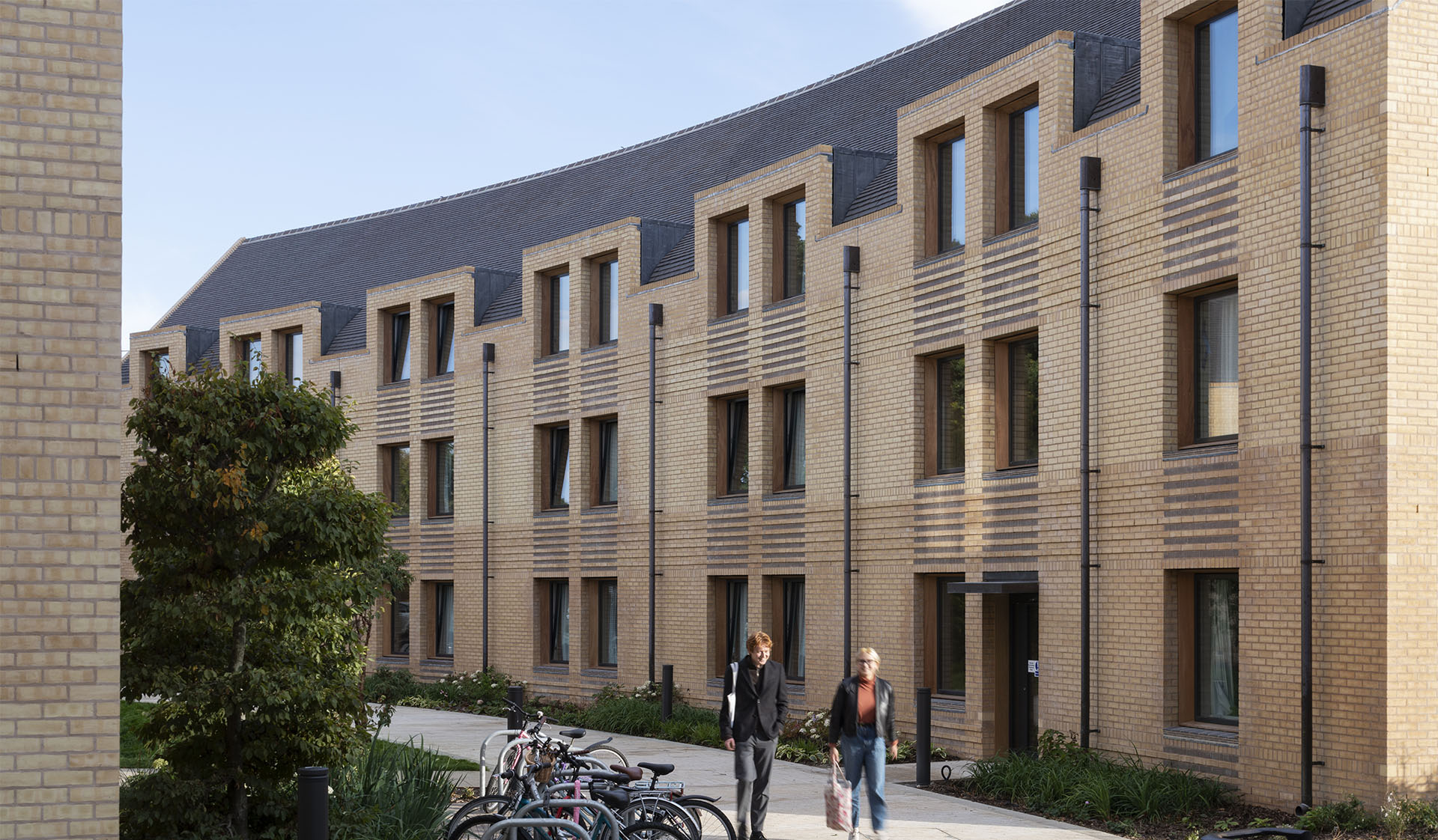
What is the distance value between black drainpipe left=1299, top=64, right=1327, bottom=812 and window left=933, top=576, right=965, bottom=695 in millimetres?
6690

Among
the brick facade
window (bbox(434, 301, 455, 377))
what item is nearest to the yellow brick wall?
the brick facade

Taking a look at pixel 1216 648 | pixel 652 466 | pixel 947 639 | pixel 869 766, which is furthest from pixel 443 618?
pixel 869 766

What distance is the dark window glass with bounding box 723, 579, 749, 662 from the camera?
998 inches

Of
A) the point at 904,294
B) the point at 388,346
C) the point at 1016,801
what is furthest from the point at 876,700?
the point at 388,346

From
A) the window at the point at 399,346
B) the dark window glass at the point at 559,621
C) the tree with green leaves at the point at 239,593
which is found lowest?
the dark window glass at the point at 559,621

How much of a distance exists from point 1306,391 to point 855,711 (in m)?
5.35

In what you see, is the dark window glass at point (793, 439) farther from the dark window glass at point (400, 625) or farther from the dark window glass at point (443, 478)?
the dark window glass at point (400, 625)

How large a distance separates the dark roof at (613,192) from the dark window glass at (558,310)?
1.81m

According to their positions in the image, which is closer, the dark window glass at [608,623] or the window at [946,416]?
the window at [946,416]

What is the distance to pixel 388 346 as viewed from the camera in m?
35.0

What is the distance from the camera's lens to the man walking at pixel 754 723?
1295 centimetres

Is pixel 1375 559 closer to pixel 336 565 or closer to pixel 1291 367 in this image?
pixel 1291 367

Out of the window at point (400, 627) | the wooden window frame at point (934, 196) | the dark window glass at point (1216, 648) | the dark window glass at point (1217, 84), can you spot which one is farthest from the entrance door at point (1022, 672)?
the window at point (400, 627)

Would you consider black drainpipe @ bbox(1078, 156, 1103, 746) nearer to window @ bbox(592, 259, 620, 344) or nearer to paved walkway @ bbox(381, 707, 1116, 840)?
paved walkway @ bbox(381, 707, 1116, 840)
